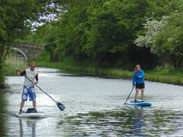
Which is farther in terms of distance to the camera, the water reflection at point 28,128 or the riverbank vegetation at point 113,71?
the riverbank vegetation at point 113,71

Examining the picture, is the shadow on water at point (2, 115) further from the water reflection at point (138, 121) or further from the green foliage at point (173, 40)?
the green foliage at point (173, 40)

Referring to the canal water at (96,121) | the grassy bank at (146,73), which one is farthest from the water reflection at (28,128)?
the grassy bank at (146,73)

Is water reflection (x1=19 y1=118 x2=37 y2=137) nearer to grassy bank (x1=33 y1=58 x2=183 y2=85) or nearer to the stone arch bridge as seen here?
grassy bank (x1=33 y1=58 x2=183 y2=85)

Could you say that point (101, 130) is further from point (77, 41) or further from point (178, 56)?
point (77, 41)

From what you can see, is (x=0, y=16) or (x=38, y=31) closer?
(x=0, y=16)

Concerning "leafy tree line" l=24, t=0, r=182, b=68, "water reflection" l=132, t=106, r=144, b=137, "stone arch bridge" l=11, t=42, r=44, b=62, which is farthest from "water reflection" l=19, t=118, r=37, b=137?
"stone arch bridge" l=11, t=42, r=44, b=62

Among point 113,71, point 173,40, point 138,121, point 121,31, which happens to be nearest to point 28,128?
point 138,121

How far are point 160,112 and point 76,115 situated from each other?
3485 mm

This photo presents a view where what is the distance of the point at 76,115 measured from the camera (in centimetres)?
1956

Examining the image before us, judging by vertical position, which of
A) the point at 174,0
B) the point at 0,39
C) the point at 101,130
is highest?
the point at 174,0

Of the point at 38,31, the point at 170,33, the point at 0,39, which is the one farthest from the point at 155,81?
the point at 0,39

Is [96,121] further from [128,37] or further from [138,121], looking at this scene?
[128,37]

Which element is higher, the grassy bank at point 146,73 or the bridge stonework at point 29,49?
the bridge stonework at point 29,49

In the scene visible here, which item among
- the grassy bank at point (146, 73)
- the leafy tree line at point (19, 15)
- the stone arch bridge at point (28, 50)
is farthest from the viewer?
the stone arch bridge at point (28, 50)
